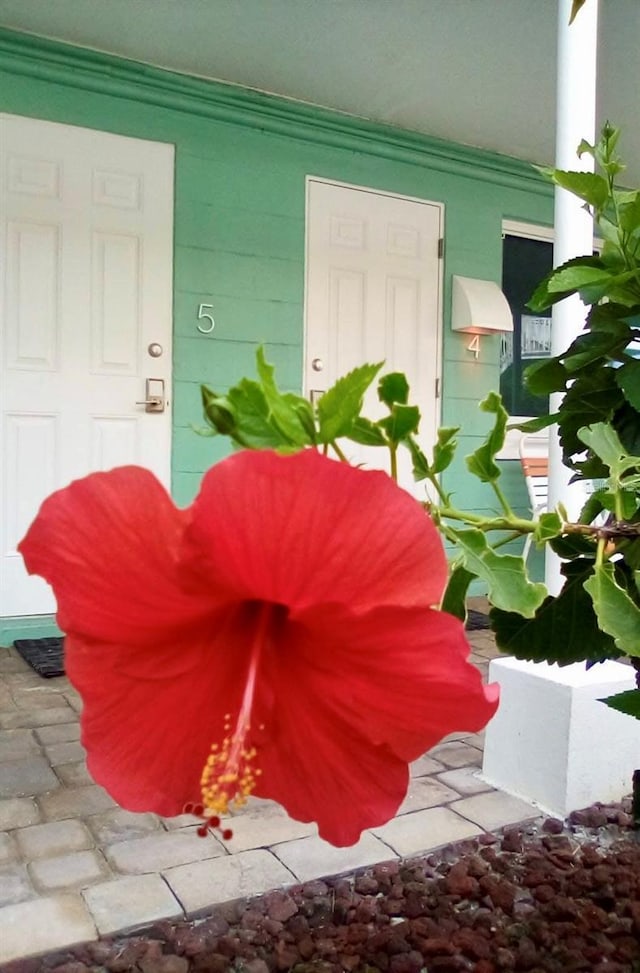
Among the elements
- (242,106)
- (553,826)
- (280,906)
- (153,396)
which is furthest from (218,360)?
(280,906)

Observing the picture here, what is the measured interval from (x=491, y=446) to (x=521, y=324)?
5.16 m

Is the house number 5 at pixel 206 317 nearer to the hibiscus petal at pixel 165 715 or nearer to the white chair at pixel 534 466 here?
the white chair at pixel 534 466

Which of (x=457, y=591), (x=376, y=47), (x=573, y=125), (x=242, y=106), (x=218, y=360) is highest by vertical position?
(x=376, y=47)

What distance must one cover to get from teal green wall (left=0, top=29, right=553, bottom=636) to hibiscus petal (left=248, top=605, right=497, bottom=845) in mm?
3571

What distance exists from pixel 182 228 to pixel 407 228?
1370 millimetres

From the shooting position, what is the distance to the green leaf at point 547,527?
1.81 feet

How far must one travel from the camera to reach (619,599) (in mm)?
562

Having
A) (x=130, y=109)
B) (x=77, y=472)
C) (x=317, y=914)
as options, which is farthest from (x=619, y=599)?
(x=130, y=109)

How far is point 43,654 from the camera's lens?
3668mm

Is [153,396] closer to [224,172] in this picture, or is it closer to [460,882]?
[224,172]

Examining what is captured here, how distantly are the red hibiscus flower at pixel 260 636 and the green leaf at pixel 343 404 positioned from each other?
0.31 feet

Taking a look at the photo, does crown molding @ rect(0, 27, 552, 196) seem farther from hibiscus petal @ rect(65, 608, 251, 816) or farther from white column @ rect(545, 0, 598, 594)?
hibiscus petal @ rect(65, 608, 251, 816)

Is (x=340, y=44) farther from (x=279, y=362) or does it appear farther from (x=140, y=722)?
(x=140, y=722)

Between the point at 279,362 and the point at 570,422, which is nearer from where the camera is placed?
the point at 570,422
